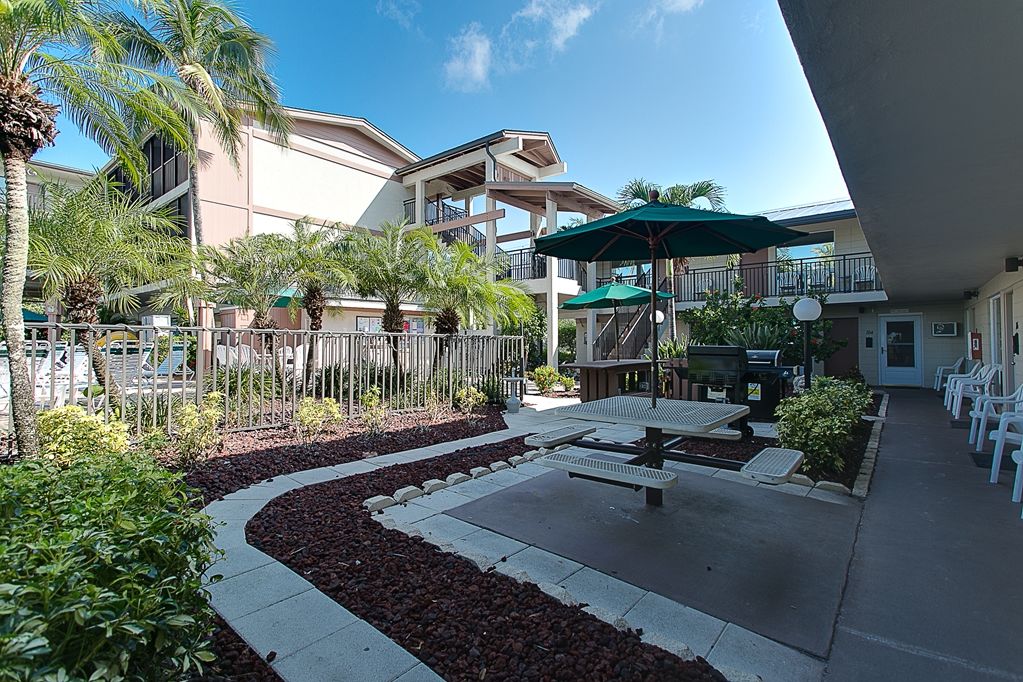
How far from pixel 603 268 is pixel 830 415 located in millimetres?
15003

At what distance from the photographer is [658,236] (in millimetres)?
4523

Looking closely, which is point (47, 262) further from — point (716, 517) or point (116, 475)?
point (716, 517)

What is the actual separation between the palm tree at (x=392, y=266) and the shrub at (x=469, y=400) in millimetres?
2540

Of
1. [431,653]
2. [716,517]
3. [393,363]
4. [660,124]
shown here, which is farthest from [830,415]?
[660,124]

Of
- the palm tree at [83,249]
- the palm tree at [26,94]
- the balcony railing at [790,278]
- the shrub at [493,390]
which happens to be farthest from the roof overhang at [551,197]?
the palm tree at [26,94]

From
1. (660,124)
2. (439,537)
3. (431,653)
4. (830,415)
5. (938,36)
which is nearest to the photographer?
(938,36)

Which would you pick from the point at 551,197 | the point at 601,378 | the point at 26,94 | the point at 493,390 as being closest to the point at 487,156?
the point at 551,197

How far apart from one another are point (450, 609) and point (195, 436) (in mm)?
4273

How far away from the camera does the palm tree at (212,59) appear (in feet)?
41.2

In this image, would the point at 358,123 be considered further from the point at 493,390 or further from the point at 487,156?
the point at 493,390

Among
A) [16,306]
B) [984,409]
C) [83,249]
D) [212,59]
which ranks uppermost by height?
[212,59]

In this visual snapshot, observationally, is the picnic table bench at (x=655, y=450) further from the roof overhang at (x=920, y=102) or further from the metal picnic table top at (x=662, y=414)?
the roof overhang at (x=920, y=102)

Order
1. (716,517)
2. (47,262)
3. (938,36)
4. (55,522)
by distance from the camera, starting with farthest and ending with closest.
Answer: (47,262)
(716,517)
(938,36)
(55,522)

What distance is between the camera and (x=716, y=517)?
4008 millimetres
